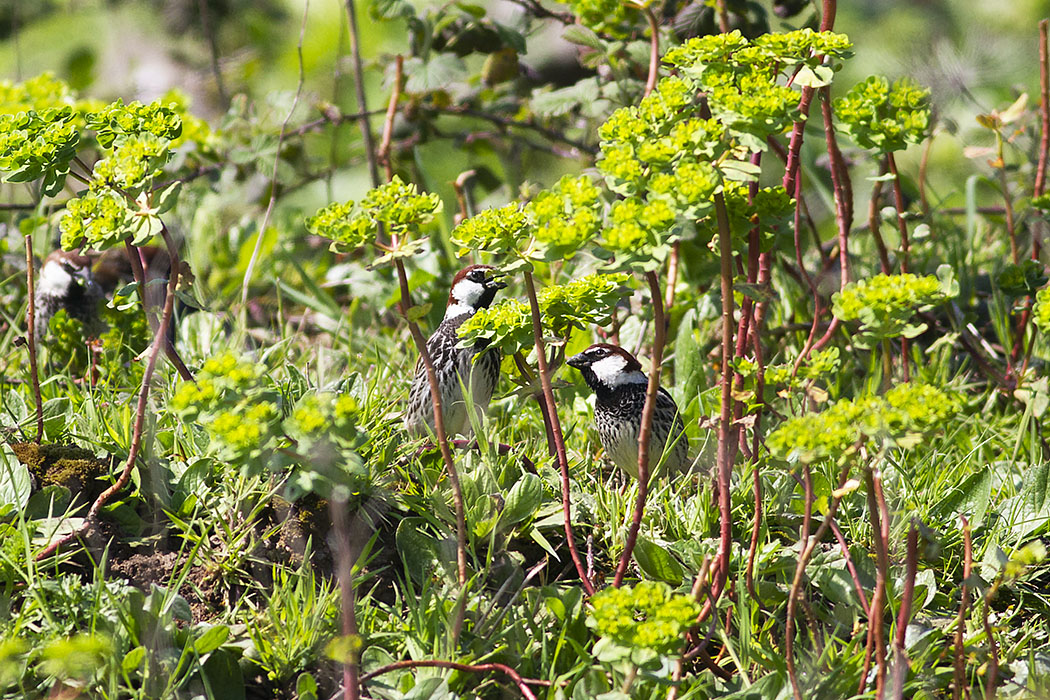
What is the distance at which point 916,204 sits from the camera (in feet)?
15.9

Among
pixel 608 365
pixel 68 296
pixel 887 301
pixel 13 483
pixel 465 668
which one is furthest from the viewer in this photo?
pixel 68 296

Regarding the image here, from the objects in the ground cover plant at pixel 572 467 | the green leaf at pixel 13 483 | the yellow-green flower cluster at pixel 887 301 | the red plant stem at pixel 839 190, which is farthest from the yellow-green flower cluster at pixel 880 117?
the green leaf at pixel 13 483

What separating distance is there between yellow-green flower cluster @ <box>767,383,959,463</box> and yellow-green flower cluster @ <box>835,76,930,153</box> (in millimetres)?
903

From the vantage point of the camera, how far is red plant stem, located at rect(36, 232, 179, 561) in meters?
2.21

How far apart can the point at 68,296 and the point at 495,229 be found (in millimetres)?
2378

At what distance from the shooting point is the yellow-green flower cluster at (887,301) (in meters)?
1.85

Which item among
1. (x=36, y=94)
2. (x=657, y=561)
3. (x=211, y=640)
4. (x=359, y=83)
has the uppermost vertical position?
(x=36, y=94)

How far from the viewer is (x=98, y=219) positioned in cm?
208

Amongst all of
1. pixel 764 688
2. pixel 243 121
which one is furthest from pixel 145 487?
pixel 243 121

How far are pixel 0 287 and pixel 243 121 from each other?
3.73 feet

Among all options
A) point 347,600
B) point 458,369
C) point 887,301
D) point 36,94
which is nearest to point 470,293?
point 458,369

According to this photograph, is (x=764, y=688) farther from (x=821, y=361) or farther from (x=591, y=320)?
(x=591, y=320)

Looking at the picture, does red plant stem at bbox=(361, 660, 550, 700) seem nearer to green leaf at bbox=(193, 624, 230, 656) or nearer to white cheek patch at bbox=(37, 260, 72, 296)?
green leaf at bbox=(193, 624, 230, 656)

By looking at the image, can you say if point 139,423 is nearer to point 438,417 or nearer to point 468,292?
point 438,417
